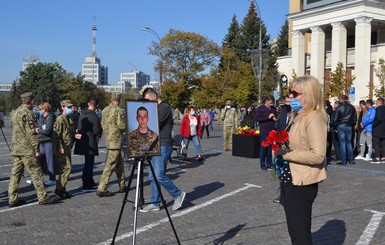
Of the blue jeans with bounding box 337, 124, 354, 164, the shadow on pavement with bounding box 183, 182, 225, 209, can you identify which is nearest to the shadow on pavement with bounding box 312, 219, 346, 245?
the shadow on pavement with bounding box 183, 182, 225, 209

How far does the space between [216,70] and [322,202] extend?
153ft

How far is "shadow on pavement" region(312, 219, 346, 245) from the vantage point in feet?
18.0

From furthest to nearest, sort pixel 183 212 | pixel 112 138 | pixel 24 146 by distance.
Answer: pixel 112 138
pixel 24 146
pixel 183 212

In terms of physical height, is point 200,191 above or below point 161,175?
below

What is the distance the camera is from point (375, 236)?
5711 millimetres

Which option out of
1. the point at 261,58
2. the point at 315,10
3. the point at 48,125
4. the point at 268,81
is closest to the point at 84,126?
the point at 48,125

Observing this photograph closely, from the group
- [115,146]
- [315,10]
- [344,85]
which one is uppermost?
[315,10]

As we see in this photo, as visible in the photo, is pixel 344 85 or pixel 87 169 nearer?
pixel 87 169

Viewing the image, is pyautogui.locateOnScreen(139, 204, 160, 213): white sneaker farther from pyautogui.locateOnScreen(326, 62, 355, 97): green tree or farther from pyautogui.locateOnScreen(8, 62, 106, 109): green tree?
pyautogui.locateOnScreen(8, 62, 106, 109): green tree

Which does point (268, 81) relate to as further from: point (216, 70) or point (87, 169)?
point (87, 169)

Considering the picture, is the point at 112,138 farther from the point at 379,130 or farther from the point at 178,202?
the point at 379,130

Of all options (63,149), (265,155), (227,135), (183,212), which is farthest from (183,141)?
(183,212)

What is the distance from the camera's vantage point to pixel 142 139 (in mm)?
4977

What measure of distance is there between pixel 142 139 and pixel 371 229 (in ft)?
12.0
